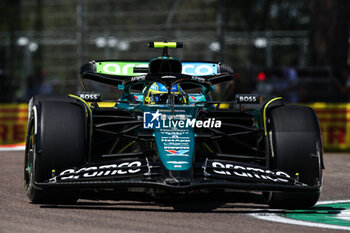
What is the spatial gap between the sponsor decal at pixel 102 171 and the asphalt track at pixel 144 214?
0.32 meters

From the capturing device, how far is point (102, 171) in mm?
7723

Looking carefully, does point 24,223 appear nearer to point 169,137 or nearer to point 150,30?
point 169,137

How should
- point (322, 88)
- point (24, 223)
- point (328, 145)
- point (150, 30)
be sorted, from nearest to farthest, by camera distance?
1. point (24, 223)
2. point (328, 145)
3. point (322, 88)
4. point (150, 30)

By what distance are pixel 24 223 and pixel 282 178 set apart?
2507 millimetres

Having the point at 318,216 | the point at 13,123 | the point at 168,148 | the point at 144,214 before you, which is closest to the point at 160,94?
the point at 168,148

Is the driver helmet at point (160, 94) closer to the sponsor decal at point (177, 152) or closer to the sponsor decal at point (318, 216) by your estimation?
the sponsor decal at point (177, 152)

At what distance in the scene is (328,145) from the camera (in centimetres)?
1697

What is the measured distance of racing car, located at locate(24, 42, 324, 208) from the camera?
761cm

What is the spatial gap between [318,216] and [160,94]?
2328 mm

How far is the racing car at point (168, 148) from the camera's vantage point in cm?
761

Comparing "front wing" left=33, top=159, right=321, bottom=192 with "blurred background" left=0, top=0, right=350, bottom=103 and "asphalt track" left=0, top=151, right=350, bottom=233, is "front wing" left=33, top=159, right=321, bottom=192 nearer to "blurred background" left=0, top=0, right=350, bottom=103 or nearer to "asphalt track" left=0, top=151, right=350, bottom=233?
"asphalt track" left=0, top=151, right=350, bottom=233

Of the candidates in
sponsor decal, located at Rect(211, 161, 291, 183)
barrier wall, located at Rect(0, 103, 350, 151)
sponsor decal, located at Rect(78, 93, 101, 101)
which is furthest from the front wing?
barrier wall, located at Rect(0, 103, 350, 151)

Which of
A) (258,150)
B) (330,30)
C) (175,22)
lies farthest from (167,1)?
(258,150)

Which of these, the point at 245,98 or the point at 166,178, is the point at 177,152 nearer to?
the point at 166,178
